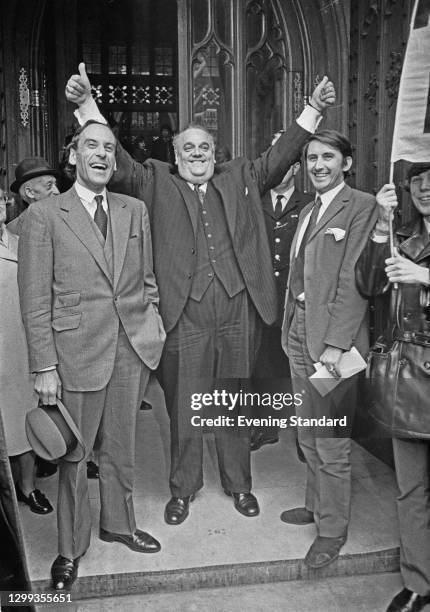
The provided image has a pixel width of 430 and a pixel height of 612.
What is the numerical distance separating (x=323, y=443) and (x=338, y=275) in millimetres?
609

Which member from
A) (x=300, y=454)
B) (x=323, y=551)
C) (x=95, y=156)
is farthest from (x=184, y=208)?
(x=323, y=551)

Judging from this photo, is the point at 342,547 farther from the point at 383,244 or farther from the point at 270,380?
the point at 383,244

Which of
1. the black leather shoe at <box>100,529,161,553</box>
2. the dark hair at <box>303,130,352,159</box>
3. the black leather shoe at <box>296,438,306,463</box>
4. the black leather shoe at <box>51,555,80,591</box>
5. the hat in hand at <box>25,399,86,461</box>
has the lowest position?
the black leather shoe at <box>51,555,80,591</box>

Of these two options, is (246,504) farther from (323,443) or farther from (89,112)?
(89,112)

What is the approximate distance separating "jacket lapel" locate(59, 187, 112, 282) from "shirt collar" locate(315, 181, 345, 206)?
775mm

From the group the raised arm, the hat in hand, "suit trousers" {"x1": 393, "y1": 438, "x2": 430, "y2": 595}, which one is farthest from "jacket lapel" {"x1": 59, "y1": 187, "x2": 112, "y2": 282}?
"suit trousers" {"x1": 393, "y1": 438, "x2": 430, "y2": 595}

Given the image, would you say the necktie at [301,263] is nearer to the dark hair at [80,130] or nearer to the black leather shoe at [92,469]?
the dark hair at [80,130]

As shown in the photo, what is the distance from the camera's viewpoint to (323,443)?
2.58 meters

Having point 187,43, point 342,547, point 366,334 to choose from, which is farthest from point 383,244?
point 342,547

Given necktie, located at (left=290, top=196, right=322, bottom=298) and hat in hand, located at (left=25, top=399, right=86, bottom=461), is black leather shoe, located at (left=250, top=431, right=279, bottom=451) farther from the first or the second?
hat in hand, located at (left=25, top=399, right=86, bottom=461)

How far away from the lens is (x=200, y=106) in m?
2.49

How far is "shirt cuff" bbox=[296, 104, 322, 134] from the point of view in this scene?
2457 mm

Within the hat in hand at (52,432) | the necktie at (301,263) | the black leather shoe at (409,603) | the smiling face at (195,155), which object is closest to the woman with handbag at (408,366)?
the black leather shoe at (409,603)

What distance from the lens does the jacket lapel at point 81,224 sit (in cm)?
238
